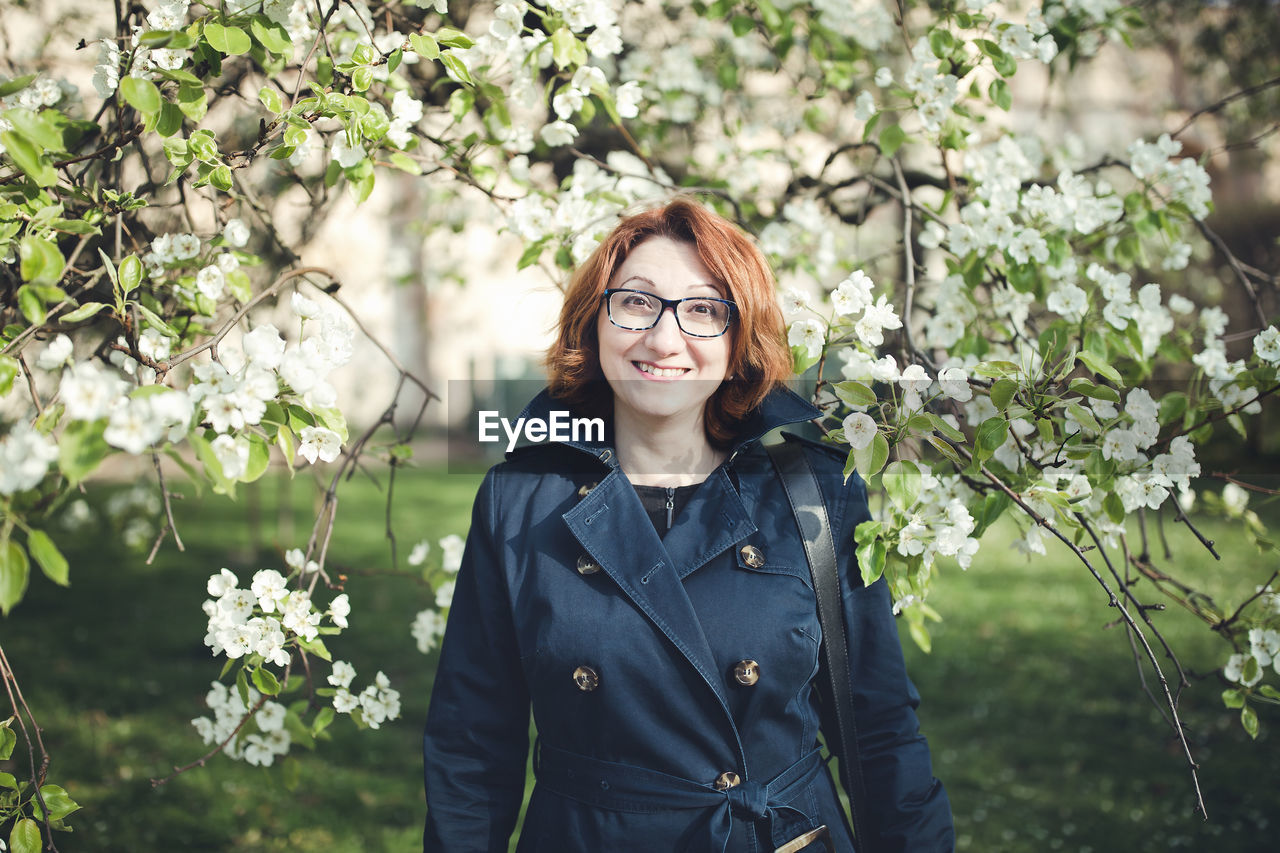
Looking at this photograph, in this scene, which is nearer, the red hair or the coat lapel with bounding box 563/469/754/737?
the coat lapel with bounding box 563/469/754/737

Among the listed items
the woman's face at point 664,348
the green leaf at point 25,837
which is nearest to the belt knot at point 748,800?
the woman's face at point 664,348

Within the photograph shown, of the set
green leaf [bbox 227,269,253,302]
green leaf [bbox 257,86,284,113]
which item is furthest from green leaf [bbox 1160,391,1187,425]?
green leaf [bbox 227,269,253,302]

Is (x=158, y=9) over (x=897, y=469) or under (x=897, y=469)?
over

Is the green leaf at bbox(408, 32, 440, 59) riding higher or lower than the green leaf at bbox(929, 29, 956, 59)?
lower

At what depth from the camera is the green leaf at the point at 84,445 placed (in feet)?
3.80

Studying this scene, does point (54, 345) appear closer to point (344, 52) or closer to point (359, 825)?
point (344, 52)

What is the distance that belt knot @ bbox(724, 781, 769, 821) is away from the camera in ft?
5.33

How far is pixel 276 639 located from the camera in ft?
6.10

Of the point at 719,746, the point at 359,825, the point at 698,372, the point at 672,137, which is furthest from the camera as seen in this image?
the point at 672,137

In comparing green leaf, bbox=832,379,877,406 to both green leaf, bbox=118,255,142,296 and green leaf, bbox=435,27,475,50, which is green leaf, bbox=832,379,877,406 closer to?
green leaf, bbox=435,27,475,50

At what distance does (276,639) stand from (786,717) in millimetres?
1021

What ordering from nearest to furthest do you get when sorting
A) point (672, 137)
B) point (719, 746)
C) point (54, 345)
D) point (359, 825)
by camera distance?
point (54, 345)
point (719, 746)
point (359, 825)
point (672, 137)

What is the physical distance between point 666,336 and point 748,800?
84cm

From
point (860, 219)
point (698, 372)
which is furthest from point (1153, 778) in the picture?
point (698, 372)
